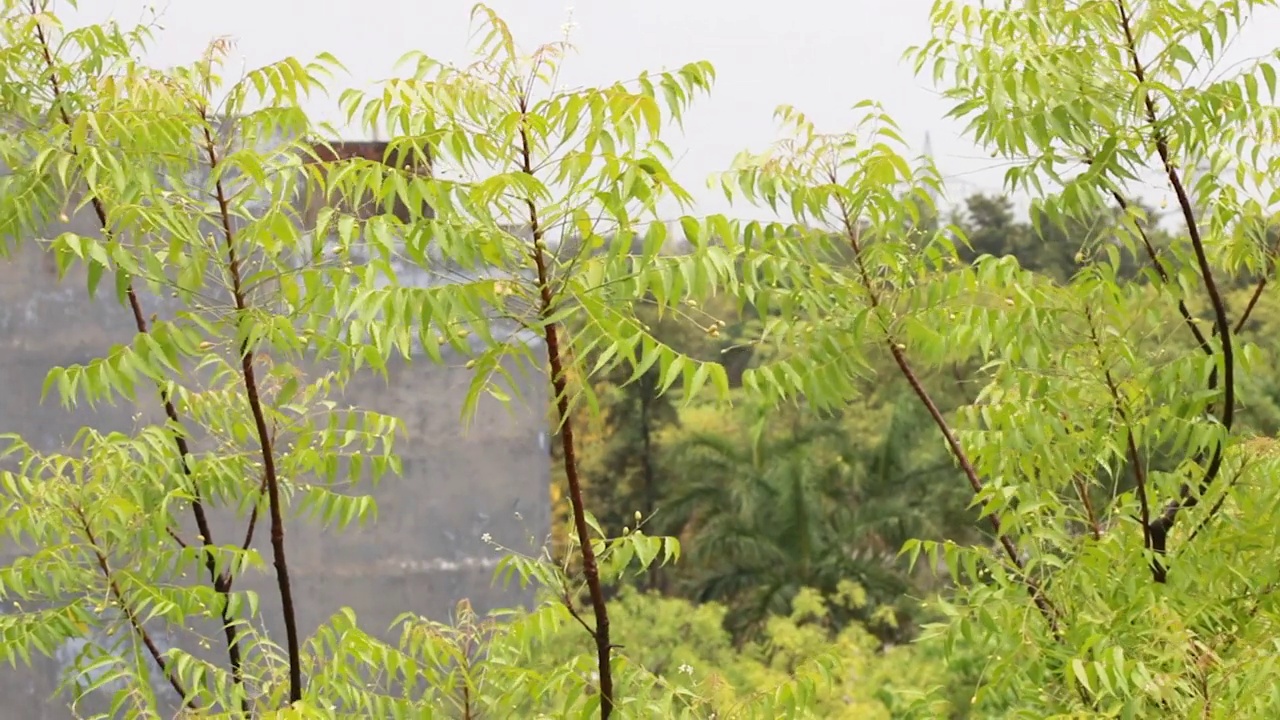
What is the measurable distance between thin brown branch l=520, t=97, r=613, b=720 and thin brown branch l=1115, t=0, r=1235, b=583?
0.83 m

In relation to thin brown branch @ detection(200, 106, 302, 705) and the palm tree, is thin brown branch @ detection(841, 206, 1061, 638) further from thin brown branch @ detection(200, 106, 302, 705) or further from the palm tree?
the palm tree

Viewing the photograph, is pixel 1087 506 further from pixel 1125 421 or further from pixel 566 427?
pixel 566 427

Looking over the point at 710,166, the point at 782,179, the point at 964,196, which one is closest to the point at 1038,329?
the point at 782,179

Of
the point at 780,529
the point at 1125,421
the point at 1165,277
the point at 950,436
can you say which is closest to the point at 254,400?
the point at 950,436

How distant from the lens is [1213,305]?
6.18ft

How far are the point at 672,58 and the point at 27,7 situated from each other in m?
5.78

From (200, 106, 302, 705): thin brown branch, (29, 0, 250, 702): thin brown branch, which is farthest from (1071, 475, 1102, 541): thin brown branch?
(29, 0, 250, 702): thin brown branch

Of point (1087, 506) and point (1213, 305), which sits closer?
point (1213, 305)

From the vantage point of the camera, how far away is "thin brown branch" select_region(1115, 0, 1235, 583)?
1932 millimetres

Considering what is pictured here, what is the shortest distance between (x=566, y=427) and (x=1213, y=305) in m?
0.96

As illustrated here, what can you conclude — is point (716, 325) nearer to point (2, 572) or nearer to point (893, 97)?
point (2, 572)

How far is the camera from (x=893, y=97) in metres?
8.39

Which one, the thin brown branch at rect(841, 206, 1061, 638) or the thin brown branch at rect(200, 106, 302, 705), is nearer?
the thin brown branch at rect(200, 106, 302, 705)

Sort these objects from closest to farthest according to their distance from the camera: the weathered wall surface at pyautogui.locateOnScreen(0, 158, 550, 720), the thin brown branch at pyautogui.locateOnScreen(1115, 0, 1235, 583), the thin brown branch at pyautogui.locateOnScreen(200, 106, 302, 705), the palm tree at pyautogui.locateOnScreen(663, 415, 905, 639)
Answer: the thin brown branch at pyautogui.locateOnScreen(200, 106, 302, 705)
the thin brown branch at pyautogui.locateOnScreen(1115, 0, 1235, 583)
the weathered wall surface at pyautogui.locateOnScreen(0, 158, 550, 720)
the palm tree at pyautogui.locateOnScreen(663, 415, 905, 639)
